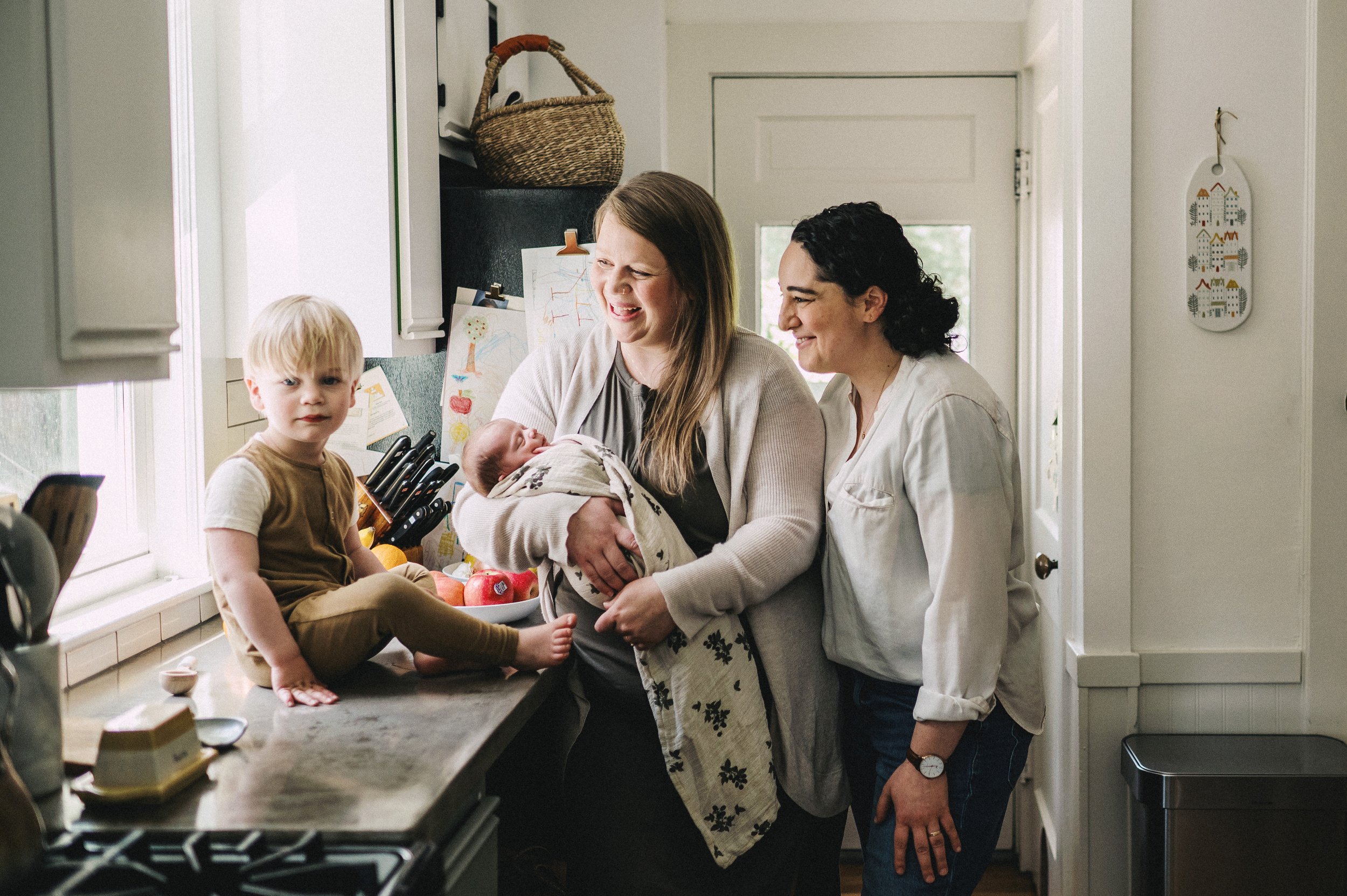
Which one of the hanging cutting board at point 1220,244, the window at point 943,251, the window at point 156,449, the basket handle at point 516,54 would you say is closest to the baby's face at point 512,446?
the window at point 156,449

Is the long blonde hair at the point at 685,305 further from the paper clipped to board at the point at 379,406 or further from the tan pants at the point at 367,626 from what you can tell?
the paper clipped to board at the point at 379,406

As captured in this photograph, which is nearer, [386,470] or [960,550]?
[960,550]

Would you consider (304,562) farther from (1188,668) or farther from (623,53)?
(623,53)

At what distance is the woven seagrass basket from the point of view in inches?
92.5

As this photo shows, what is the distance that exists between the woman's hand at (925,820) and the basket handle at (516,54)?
5.42 feet

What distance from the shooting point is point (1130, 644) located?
2.15 metres

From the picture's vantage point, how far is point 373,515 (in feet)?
7.36

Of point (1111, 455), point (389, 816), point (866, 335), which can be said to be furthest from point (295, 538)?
point (1111, 455)

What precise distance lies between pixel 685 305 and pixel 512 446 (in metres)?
0.35

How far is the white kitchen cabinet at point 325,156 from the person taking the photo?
209 cm

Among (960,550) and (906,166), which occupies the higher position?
(906,166)

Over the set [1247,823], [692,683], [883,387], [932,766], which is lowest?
[1247,823]

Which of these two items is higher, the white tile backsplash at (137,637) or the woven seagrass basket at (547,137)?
the woven seagrass basket at (547,137)

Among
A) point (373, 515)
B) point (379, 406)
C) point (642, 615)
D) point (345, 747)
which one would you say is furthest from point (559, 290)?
point (345, 747)
